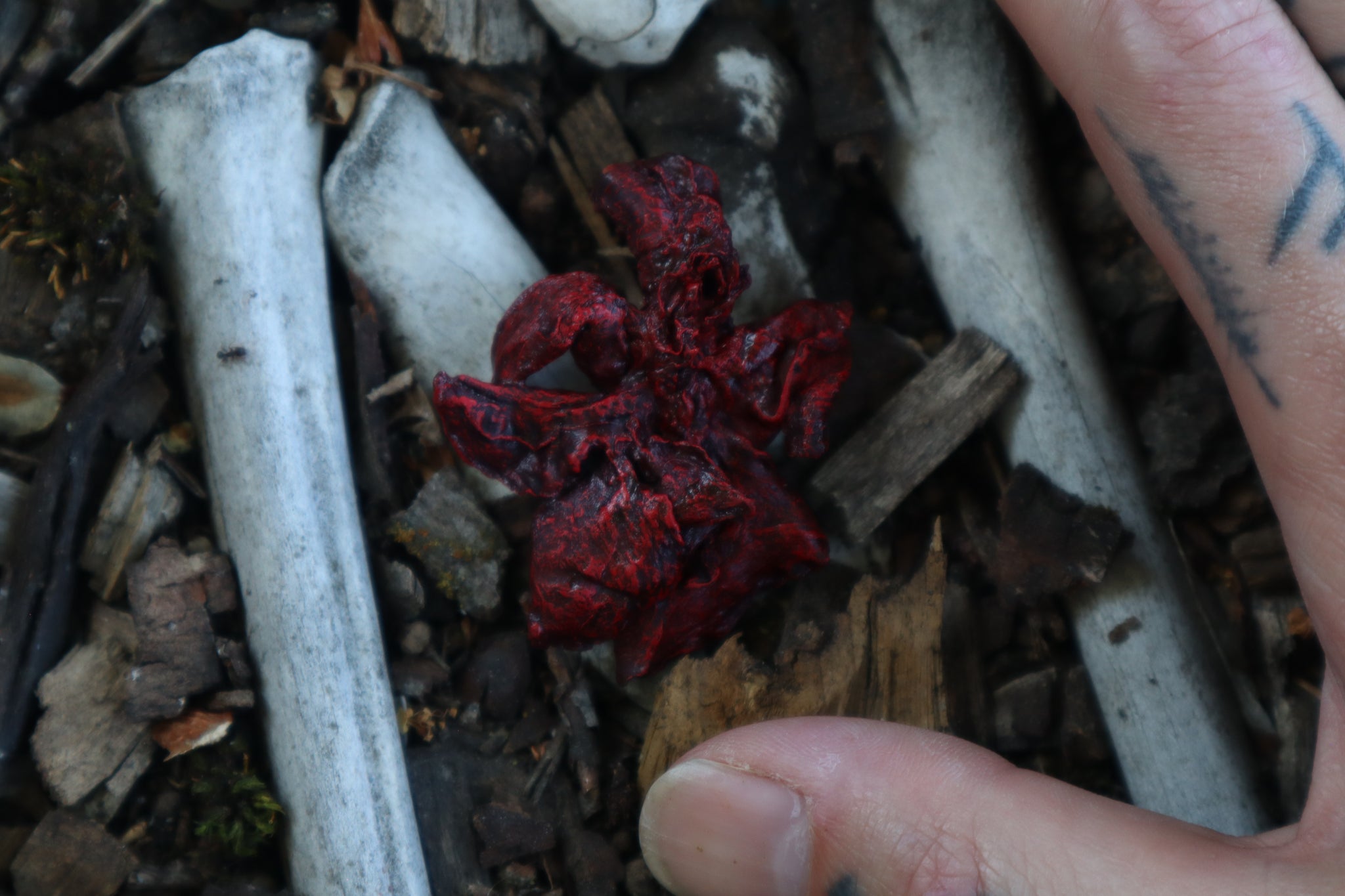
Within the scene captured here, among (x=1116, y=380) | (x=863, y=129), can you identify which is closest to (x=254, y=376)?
(x=863, y=129)

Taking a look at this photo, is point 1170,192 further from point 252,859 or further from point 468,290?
point 252,859

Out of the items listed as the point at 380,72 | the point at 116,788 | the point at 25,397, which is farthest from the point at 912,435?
the point at 25,397

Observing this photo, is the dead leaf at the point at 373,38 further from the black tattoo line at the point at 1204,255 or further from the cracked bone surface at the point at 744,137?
the black tattoo line at the point at 1204,255

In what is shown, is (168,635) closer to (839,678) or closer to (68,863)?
(68,863)

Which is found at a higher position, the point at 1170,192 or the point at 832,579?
the point at 1170,192

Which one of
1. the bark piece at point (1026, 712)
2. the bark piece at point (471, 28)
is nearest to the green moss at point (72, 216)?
the bark piece at point (471, 28)

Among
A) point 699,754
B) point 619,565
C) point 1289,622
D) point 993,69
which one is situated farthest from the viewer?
point 993,69

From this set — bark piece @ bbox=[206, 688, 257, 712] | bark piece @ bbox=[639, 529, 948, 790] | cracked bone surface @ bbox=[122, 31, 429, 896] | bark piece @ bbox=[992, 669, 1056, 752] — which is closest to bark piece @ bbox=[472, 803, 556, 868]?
cracked bone surface @ bbox=[122, 31, 429, 896]
